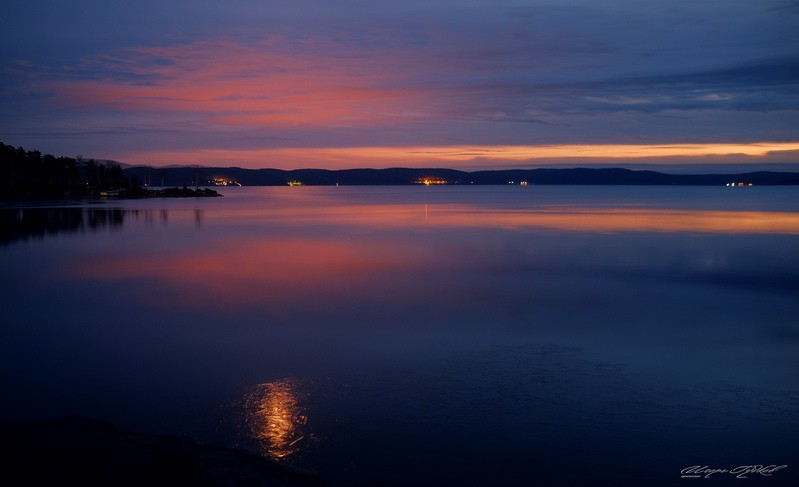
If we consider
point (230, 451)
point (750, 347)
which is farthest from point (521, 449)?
point (750, 347)

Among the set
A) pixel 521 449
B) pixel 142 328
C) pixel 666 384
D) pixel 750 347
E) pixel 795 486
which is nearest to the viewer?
pixel 795 486

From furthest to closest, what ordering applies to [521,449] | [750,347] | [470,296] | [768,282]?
1. [768,282]
2. [470,296]
3. [750,347]
4. [521,449]

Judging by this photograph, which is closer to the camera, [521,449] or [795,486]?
[795,486]

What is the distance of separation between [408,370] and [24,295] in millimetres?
9486

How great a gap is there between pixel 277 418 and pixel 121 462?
1714 millimetres

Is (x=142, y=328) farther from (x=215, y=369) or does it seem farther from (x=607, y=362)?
(x=607, y=362)

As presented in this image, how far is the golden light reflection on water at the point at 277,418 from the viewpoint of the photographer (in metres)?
5.33

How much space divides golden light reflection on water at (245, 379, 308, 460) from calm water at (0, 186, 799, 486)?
28 millimetres

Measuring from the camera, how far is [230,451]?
510cm

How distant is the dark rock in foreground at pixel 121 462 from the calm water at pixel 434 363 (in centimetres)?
37

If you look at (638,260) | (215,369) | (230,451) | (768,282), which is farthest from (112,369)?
(638,260)
